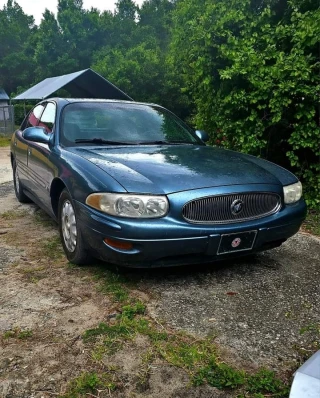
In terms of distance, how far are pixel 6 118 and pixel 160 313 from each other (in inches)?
785

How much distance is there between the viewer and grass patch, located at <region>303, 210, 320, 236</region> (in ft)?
15.2

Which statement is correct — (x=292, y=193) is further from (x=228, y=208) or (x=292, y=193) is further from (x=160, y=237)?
(x=160, y=237)

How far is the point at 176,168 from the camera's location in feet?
10.2

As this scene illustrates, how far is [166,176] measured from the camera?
9.61 ft

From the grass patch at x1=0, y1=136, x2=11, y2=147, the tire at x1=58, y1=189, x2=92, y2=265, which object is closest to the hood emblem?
the tire at x1=58, y1=189, x2=92, y2=265

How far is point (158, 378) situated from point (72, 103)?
3.04m

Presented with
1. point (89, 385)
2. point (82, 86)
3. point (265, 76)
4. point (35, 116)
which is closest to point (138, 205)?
point (89, 385)

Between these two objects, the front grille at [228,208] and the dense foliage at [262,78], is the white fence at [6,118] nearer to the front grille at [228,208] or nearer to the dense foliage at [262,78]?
the dense foliage at [262,78]

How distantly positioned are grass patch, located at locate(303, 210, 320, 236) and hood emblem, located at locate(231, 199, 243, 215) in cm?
202

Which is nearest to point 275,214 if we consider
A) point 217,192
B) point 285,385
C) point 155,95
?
point 217,192

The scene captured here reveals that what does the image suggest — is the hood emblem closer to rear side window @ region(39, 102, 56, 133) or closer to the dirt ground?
the dirt ground

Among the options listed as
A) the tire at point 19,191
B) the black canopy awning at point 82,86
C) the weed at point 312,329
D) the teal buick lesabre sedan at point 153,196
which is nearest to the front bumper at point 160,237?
the teal buick lesabre sedan at point 153,196

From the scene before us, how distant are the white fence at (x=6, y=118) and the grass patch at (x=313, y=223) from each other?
18345mm

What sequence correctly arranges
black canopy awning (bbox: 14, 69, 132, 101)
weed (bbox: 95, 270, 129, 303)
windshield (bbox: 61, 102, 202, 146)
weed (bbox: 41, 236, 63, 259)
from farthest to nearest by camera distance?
1. black canopy awning (bbox: 14, 69, 132, 101)
2. windshield (bbox: 61, 102, 202, 146)
3. weed (bbox: 41, 236, 63, 259)
4. weed (bbox: 95, 270, 129, 303)
